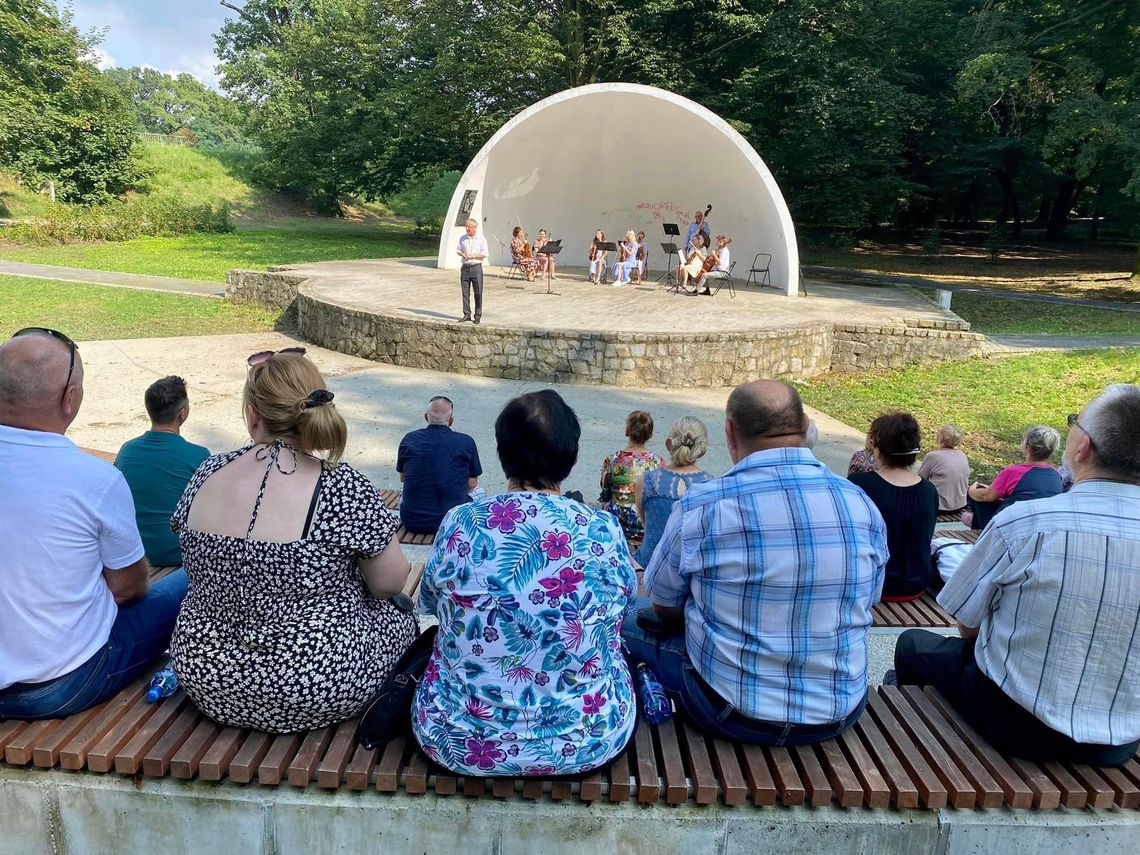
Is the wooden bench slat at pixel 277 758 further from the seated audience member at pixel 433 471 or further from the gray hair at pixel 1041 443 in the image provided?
the gray hair at pixel 1041 443

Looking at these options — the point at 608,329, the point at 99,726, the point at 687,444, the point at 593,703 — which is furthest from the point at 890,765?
the point at 608,329

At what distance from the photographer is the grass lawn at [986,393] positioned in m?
8.00

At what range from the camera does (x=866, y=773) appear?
210 centimetres

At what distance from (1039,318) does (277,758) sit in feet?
54.7

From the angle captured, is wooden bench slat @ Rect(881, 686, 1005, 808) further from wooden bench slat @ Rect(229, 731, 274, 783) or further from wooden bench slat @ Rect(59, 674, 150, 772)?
wooden bench slat @ Rect(59, 674, 150, 772)

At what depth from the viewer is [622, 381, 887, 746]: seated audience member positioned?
2029mm

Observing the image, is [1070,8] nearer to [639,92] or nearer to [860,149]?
[860,149]


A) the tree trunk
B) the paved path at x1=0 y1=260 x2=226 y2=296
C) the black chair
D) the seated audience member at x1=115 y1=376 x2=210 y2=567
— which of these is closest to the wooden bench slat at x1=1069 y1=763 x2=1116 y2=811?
the seated audience member at x1=115 y1=376 x2=210 y2=567

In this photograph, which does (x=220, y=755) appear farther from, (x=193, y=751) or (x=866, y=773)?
(x=866, y=773)

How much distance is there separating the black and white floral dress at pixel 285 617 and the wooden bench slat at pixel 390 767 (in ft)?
0.53

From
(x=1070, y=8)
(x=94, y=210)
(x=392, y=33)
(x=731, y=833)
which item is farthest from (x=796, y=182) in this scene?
(x=731, y=833)

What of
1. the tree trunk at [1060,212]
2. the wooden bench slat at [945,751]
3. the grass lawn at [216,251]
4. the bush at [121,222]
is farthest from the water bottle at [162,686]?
the tree trunk at [1060,212]

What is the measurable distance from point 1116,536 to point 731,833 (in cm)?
122

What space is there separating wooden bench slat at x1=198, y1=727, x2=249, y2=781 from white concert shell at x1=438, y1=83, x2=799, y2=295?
1388 centimetres
